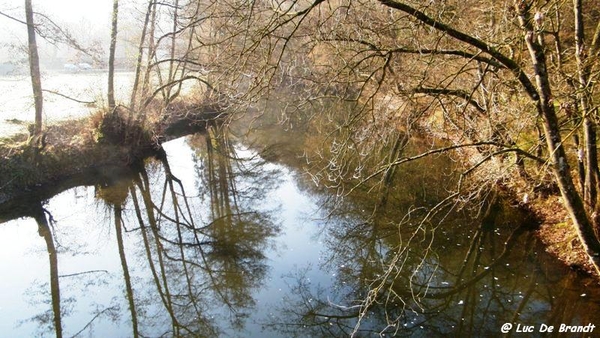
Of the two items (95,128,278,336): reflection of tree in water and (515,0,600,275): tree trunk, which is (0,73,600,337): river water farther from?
(515,0,600,275): tree trunk

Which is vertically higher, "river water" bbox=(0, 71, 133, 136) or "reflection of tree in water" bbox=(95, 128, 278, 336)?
"river water" bbox=(0, 71, 133, 136)

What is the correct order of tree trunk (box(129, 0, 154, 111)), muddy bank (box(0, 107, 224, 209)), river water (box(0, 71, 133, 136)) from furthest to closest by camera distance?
tree trunk (box(129, 0, 154, 111))
river water (box(0, 71, 133, 136))
muddy bank (box(0, 107, 224, 209))

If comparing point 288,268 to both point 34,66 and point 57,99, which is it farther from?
point 57,99

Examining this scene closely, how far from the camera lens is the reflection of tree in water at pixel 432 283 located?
6918mm

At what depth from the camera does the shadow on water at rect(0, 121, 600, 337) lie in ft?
23.4

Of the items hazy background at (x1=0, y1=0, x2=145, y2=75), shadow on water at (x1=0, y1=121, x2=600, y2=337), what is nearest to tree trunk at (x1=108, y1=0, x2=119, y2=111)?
hazy background at (x1=0, y1=0, x2=145, y2=75)

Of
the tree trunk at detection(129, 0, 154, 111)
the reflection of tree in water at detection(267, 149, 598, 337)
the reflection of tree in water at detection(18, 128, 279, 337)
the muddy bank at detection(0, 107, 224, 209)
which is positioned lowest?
the reflection of tree in water at detection(267, 149, 598, 337)

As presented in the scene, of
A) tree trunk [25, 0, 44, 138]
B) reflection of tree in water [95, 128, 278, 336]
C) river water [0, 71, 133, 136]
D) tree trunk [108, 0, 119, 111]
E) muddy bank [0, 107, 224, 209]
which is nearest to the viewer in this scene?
reflection of tree in water [95, 128, 278, 336]

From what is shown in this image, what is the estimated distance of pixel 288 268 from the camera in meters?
8.88

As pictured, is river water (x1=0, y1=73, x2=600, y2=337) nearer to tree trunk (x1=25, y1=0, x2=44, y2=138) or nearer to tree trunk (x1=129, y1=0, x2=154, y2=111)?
tree trunk (x1=25, y1=0, x2=44, y2=138)

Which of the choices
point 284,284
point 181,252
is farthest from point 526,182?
point 181,252

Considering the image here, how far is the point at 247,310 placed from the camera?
25.0 feet

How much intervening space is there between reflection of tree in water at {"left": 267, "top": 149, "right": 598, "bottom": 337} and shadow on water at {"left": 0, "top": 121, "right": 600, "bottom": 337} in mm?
29

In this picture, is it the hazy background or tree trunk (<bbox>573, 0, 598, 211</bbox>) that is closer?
tree trunk (<bbox>573, 0, 598, 211</bbox>)
